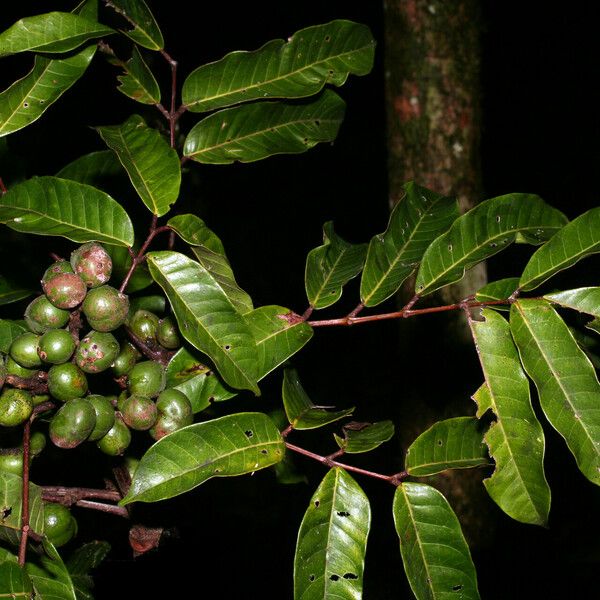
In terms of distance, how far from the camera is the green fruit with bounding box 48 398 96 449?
108 cm

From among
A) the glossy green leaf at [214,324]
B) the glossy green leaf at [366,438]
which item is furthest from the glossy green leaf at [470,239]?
the glossy green leaf at [214,324]

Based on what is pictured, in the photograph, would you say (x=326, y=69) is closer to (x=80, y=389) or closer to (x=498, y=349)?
(x=498, y=349)

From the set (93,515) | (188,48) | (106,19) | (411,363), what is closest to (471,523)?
(411,363)

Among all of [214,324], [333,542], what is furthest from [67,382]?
[333,542]

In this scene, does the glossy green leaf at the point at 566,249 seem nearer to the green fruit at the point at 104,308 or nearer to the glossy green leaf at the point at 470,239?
the glossy green leaf at the point at 470,239

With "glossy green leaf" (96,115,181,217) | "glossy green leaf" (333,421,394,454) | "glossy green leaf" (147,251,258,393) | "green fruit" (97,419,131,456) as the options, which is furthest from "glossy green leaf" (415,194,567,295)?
"green fruit" (97,419,131,456)

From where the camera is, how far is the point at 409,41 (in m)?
2.26

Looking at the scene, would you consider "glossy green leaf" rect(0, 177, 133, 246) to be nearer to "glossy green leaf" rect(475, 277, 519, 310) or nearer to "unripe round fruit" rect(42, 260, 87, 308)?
"unripe round fruit" rect(42, 260, 87, 308)

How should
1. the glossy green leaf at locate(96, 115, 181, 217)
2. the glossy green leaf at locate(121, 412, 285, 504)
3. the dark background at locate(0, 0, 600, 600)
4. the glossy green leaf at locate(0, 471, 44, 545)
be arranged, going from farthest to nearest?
the dark background at locate(0, 0, 600, 600)
the glossy green leaf at locate(96, 115, 181, 217)
the glossy green leaf at locate(0, 471, 44, 545)
the glossy green leaf at locate(121, 412, 285, 504)

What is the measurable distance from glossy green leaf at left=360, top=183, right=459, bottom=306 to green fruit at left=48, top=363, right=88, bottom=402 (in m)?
0.51

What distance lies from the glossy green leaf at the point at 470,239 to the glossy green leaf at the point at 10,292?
0.76 metres

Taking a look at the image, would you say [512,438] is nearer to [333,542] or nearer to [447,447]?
[447,447]

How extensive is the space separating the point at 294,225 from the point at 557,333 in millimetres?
3856

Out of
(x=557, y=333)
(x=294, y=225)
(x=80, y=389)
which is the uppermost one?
(x=557, y=333)
